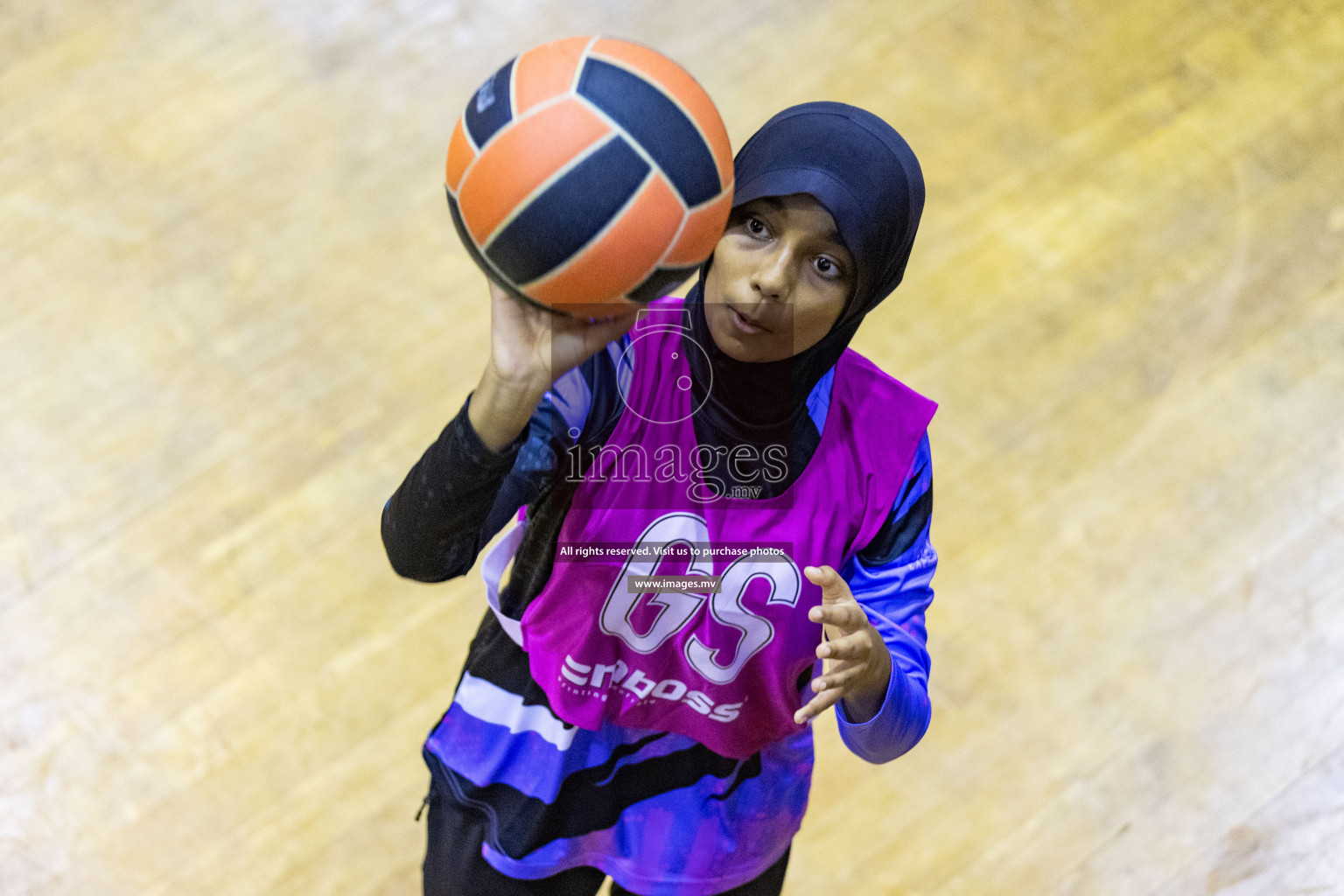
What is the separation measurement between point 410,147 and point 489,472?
1.91 meters

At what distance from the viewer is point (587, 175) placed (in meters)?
1.00

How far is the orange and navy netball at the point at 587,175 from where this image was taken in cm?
100

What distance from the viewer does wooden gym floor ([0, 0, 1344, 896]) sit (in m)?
2.11

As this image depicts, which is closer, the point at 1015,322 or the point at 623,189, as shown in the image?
the point at 623,189

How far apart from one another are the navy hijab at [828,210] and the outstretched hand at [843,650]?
18 centimetres

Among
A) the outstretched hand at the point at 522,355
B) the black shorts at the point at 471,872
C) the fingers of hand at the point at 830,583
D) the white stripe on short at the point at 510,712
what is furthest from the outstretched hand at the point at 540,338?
the black shorts at the point at 471,872

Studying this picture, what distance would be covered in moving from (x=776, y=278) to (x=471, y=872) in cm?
86

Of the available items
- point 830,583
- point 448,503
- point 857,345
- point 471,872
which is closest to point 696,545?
point 830,583

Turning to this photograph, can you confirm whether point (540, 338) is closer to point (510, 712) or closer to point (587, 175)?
point (587, 175)

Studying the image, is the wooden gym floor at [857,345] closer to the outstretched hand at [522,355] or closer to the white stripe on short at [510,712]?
the white stripe on short at [510,712]

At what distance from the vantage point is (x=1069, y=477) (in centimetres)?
245

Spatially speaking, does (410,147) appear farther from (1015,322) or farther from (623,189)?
(623,189)

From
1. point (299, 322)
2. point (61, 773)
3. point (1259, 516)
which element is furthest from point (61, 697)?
point (1259, 516)

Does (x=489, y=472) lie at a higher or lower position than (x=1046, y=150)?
higher
